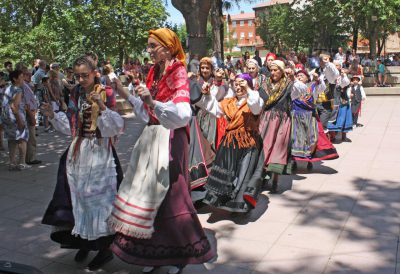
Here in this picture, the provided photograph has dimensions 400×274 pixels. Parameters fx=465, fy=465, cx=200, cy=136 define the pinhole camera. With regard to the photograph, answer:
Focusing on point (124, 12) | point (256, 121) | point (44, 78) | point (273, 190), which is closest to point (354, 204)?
point (273, 190)

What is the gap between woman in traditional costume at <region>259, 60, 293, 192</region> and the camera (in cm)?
570

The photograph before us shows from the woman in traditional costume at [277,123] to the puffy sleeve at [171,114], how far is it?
2.75 metres

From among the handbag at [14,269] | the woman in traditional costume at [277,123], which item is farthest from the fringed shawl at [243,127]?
the handbag at [14,269]

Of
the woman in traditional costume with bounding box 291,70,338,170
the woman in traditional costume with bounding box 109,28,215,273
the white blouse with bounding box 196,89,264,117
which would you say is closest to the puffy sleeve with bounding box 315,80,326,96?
the woman in traditional costume with bounding box 291,70,338,170

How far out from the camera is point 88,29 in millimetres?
20078

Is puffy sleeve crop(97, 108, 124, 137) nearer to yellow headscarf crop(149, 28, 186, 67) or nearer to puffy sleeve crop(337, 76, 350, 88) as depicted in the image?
yellow headscarf crop(149, 28, 186, 67)

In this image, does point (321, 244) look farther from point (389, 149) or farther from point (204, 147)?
point (389, 149)

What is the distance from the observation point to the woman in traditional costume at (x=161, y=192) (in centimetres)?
322

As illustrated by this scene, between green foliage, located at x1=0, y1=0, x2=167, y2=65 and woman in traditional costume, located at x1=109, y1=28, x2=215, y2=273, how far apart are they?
17137 mm

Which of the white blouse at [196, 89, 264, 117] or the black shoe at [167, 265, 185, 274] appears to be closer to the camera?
the black shoe at [167, 265, 185, 274]

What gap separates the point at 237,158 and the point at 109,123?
1762mm

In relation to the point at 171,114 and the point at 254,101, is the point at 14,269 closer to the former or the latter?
the point at 171,114

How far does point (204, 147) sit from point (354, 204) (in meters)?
1.80

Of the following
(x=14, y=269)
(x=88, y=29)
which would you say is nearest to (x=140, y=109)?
(x=14, y=269)
